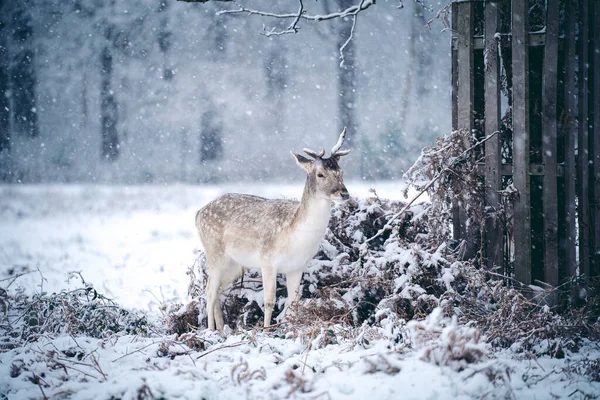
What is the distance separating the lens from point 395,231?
6066 millimetres

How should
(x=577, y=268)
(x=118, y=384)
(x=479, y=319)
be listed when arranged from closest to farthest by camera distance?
1. (x=118, y=384)
2. (x=479, y=319)
3. (x=577, y=268)

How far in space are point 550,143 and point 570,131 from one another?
234 millimetres

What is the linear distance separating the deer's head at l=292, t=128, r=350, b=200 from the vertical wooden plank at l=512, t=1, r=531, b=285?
1.78m

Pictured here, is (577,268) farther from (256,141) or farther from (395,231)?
(256,141)

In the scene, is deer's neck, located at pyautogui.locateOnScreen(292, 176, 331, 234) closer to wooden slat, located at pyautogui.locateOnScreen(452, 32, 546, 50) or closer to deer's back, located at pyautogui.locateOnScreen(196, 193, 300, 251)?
deer's back, located at pyautogui.locateOnScreen(196, 193, 300, 251)

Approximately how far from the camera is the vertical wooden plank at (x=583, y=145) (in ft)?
19.1

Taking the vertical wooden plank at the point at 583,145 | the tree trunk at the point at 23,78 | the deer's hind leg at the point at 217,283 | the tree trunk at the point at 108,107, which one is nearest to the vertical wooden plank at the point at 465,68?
the vertical wooden plank at the point at 583,145

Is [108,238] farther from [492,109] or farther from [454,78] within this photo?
[492,109]

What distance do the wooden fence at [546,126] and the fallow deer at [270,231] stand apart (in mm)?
1633

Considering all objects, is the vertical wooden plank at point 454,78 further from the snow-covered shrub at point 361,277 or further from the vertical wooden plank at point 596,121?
the vertical wooden plank at point 596,121

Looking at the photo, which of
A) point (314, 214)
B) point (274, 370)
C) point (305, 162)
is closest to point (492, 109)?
point (305, 162)

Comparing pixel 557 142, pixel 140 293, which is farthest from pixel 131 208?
pixel 557 142

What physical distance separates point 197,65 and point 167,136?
3906 mm

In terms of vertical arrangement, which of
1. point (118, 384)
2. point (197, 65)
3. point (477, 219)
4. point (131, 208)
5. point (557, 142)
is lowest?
point (131, 208)
